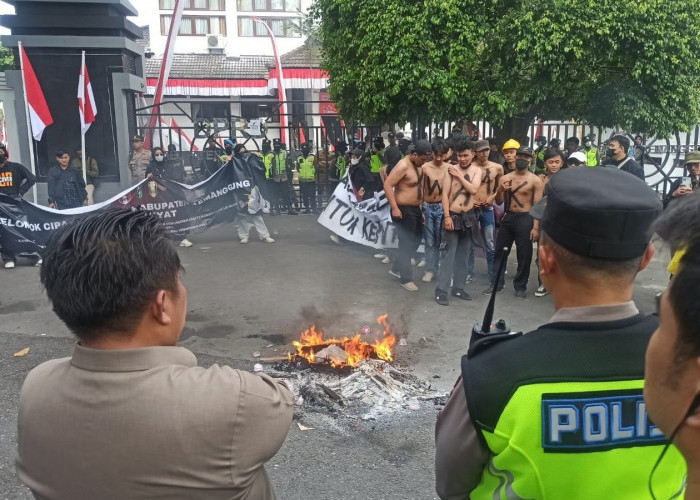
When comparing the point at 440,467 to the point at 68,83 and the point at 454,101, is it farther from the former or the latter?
the point at 68,83

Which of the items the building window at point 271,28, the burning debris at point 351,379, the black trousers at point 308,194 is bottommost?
the burning debris at point 351,379

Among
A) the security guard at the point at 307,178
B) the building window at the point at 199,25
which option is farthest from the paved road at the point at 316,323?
the building window at the point at 199,25

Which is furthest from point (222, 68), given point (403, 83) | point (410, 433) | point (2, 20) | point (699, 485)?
point (699, 485)

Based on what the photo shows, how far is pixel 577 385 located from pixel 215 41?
43.7 meters

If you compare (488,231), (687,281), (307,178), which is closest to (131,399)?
(687,281)

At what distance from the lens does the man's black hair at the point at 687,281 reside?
2.93ft

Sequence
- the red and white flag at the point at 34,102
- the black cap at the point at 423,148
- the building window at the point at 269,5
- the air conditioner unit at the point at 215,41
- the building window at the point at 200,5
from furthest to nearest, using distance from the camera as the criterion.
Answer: the building window at the point at 269,5 → the building window at the point at 200,5 → the air conditioner unit at the point at 215,41 → the red and white flag at the point at 34,102 → the black cap at the point at 423,148

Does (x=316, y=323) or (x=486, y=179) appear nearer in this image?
(x=316, y=323)

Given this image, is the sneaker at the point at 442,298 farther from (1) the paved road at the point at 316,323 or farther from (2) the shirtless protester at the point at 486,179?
(2) the shirtless protester at the point at 486,179

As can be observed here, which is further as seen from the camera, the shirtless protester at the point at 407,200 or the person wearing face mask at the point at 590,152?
the person wearing face mask at the point at 590,152

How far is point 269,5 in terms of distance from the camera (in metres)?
45.2

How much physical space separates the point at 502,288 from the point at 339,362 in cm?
346

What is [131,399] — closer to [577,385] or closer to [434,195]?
[577,385]

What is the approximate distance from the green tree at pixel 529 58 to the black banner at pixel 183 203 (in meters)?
2.56
